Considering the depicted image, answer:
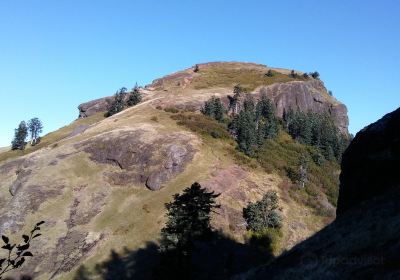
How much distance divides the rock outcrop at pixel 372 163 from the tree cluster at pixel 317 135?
84.4 meters

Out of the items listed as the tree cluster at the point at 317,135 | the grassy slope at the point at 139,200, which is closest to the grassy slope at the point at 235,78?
the tree cluster at the point at 317,135

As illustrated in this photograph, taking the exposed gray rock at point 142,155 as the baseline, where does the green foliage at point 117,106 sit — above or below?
above

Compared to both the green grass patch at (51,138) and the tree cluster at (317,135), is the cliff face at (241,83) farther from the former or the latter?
the green grass patch at (51,138)

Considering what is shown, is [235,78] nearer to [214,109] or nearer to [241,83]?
[241,83]

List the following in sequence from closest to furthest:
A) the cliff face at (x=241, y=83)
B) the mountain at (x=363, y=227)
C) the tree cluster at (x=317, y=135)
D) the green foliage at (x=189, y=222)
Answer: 1. the mountain at (x=363, y=227)
2. the green foliage at (x=189, y=222)
3. the tree cluster at (x=317, y=135)
4. the cliff face at (x=241, y=83)

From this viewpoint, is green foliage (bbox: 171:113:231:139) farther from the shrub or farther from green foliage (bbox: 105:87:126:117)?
green foliage (bbox: 105:87:126:117)

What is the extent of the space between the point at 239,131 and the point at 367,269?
8423 cm

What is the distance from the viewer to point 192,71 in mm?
188250

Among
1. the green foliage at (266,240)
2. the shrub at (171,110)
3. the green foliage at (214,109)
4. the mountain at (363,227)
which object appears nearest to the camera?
the mountain at (363,227)

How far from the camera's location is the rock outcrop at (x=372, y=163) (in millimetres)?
26594

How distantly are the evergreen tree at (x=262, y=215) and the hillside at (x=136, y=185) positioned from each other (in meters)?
1.56

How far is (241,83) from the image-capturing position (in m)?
154

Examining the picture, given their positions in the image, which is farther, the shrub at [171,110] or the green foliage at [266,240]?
the shrub at [171,110]

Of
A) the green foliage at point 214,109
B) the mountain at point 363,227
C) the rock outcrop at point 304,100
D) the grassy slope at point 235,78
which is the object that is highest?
the grassy slope at point 235,78
